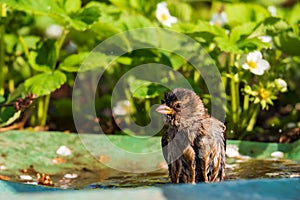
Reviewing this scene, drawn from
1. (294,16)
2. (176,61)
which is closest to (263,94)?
(176,61)

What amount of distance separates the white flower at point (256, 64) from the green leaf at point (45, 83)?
0.86m

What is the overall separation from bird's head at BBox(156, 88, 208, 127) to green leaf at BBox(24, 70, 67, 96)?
0.89 meters

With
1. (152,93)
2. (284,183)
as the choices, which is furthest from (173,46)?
(284,183)

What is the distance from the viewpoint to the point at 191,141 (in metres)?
2.94

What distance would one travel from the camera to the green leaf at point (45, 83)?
3.73 metres

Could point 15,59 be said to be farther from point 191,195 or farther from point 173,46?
point 191,195

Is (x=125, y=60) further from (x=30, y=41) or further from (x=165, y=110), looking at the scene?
(x=165, y=110)

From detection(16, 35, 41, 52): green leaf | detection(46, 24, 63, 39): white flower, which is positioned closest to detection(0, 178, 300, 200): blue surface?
detection(16, 35, 41, 52): green leaf

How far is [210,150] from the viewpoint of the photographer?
2963 millimetres

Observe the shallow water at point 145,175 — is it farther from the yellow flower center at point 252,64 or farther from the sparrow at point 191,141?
the yellow flower center at point 252,64

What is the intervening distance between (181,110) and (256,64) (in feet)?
3.06

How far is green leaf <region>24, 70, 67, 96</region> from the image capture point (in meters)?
3.73

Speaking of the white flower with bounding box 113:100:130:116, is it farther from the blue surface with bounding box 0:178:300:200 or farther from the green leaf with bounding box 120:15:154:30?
the blue surface with bounding box 0:178:300:200

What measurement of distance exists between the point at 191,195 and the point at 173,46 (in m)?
1.83
